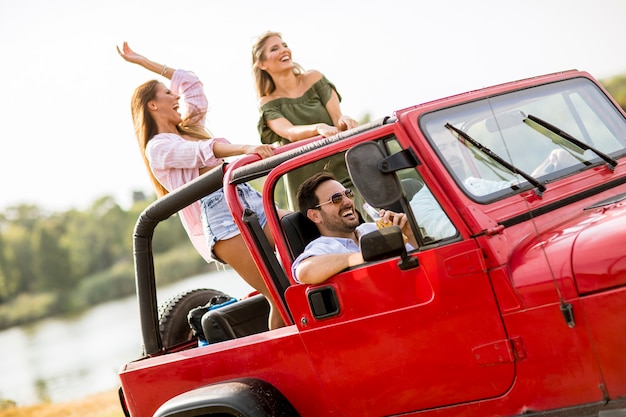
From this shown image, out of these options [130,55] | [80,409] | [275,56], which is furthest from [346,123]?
[80,409]

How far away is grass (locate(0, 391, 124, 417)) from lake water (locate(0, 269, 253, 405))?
3.47 feet

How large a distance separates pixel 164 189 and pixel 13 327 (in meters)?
57.1

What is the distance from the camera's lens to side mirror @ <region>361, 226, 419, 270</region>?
3650 millimetres

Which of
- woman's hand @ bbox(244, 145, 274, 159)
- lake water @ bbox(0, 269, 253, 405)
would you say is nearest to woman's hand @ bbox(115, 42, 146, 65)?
woman's hand @ bbox(244, 145, 274, 159)

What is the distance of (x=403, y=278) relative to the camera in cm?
379

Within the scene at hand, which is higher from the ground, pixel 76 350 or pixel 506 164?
pixel 506 164

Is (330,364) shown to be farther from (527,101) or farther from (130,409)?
(527,101)

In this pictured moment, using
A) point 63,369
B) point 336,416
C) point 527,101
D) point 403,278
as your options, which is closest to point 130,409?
point 336,416

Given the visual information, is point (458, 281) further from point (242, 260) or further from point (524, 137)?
point (242, 260)

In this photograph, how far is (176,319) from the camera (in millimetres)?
5488

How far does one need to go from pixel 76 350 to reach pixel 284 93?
89.7ft

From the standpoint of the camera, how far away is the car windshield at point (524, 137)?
383 cm

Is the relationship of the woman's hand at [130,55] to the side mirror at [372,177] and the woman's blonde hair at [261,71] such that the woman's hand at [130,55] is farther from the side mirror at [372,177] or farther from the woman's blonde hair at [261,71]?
the side mirror at [372,177]

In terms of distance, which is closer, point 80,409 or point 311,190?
point 311,190
